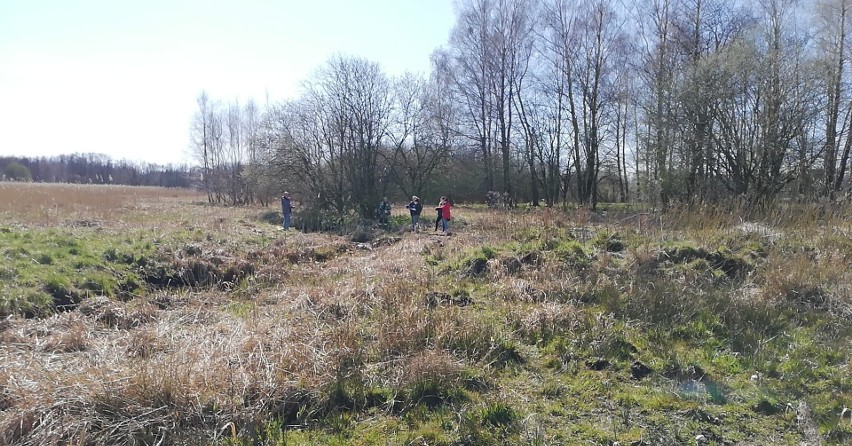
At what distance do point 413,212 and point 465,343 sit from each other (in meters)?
13.0

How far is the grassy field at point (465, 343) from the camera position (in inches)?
146

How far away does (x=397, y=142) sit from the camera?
24734 mm

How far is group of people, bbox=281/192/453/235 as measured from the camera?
1658 cm

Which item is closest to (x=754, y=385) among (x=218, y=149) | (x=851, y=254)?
(x=851, y=254)

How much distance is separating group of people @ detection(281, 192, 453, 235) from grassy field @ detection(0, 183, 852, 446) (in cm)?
692

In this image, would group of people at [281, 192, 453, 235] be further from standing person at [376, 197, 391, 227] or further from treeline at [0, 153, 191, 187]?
treeline at [0, 153, 191, 187]

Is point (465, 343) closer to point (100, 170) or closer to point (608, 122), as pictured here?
point (608, 122)

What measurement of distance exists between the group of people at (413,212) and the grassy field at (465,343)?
6.92 metres

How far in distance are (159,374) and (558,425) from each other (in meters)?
3.47

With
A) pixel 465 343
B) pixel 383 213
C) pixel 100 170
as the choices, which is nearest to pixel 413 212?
pixel 383 213

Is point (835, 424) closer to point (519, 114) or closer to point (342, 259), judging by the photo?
point (342, 259)

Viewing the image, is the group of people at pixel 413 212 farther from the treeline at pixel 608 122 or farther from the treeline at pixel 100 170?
the treeline at pixel 100 170

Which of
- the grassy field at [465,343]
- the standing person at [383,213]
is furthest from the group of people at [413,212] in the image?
the grassy field at [465,343]

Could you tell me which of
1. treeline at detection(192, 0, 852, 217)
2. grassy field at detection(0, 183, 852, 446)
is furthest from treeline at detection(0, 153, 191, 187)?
grassy field at detection(0, 183, 852, 446)
